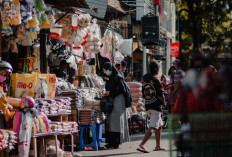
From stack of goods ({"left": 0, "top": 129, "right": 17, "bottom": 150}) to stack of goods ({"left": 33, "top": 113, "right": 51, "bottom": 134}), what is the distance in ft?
3.03

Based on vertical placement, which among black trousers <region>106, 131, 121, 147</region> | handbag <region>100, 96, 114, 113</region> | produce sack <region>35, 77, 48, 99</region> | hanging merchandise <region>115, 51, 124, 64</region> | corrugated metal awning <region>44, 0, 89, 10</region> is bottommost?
black trousers <region>106, 131, 121, 147</region>

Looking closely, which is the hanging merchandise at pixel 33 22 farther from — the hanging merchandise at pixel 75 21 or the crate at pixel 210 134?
the crate at pixel 210 134

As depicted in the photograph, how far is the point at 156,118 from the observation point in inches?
451

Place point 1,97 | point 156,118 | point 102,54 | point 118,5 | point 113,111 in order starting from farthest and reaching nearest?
point 118,5 → point 102,54 → point 113,111 → point 156,118 → point 1,97

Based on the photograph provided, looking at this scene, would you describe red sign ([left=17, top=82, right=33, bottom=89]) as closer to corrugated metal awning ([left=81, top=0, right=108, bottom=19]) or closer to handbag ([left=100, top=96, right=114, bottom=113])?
handbag ([left=100, top=96, right=114, bottom=113])

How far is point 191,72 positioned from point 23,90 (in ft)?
22.1

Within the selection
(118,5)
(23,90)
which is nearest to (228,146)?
(23,90)

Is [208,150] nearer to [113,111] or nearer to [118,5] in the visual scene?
[113,111]

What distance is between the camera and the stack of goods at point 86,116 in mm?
11594

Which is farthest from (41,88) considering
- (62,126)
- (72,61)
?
(72,61)

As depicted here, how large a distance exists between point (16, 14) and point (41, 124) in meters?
2.08

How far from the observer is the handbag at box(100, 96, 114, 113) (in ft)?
39.0

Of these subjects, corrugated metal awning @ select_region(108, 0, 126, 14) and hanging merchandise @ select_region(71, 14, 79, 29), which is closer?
hanging merchandise @ select_region(71, 14, 79, 29)

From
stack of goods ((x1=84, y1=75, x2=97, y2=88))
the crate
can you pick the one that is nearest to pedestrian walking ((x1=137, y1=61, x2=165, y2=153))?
stack of goods ((x1=84, y1=75, x2=97, y2=88))
